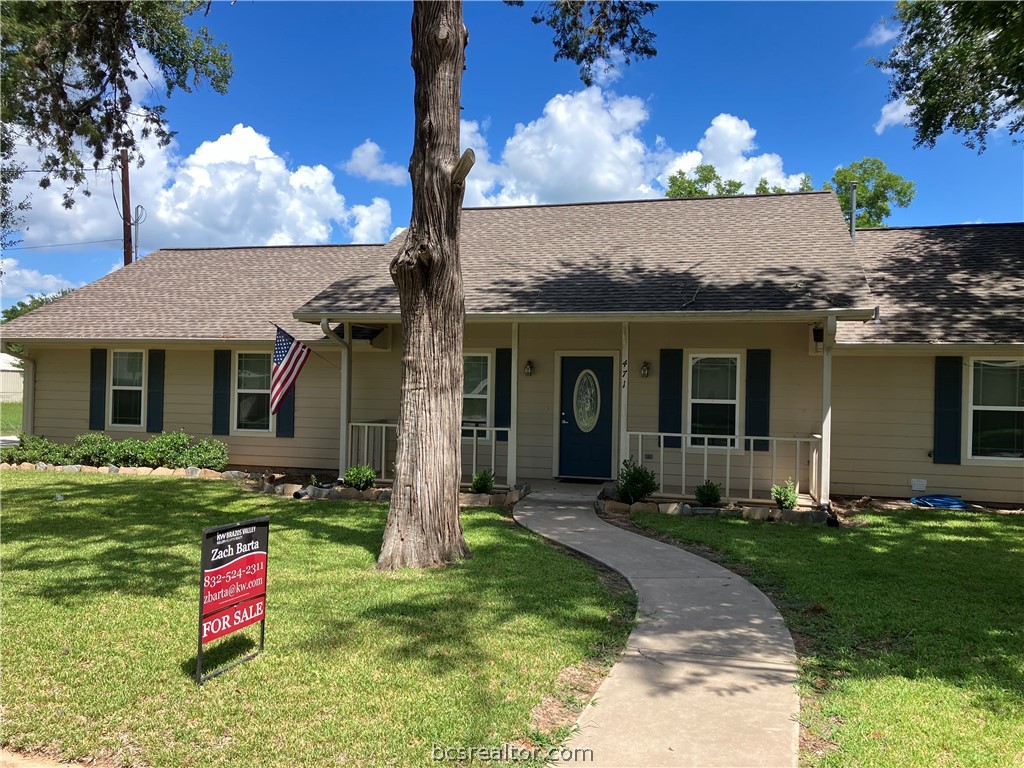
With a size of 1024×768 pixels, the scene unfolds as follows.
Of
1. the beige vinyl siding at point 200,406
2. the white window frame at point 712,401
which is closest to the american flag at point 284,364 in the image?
the beige vinyl siding at point 200,406

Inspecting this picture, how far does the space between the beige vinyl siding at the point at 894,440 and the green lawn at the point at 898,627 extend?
1365 millimetres

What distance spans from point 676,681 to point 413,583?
8.16 ft

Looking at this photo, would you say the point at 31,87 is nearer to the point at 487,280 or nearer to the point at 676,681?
the point at 487,280

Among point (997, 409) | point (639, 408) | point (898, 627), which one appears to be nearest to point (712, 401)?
point (639, 408)

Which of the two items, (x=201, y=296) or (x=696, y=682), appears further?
(x=201, y=296)

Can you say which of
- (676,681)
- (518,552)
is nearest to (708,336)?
(518,552)

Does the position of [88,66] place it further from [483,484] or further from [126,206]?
[126,206]

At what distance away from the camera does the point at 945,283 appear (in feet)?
36.2

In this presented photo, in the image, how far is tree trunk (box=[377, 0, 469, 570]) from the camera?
6.30m

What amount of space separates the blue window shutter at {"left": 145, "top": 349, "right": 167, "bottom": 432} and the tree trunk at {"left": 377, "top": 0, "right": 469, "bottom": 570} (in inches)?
348

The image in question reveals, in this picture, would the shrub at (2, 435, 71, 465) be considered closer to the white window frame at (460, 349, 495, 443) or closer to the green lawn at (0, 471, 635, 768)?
the green lawn at (0, 471, 635, 768)

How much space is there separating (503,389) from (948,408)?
658cm

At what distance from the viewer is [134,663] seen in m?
4.07

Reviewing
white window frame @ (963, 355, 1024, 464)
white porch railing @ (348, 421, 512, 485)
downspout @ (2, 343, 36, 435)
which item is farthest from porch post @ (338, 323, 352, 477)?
white window frame @ (963, 355, 1024, 464)
